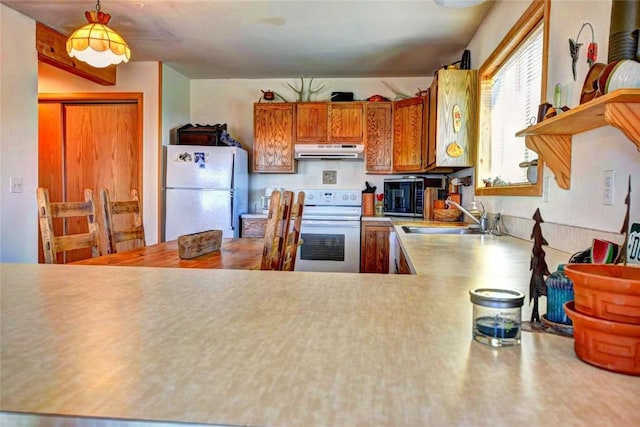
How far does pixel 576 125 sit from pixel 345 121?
10.2ft

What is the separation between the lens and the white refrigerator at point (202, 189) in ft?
13.6

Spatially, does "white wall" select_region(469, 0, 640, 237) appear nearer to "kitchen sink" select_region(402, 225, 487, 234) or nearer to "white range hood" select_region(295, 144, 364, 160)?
"kitchen sink" select_region(402, 225, 487, 234)

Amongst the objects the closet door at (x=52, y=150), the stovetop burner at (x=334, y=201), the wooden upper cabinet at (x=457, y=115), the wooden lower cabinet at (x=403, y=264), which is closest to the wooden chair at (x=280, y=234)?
the wooden lower cabinet at (x=403, y=264)

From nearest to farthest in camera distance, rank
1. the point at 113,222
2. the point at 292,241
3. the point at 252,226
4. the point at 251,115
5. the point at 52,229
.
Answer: the point at 52,229, the point at 292,241, the point at 113,222, the point at 252,226, the point at 251,115

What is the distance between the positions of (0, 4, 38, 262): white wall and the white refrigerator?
1.26m

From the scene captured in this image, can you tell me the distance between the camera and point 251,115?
189 inches

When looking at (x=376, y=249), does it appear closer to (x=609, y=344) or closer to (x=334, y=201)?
(x=334, y=201)

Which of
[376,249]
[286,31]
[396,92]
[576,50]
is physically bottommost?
[376,249]

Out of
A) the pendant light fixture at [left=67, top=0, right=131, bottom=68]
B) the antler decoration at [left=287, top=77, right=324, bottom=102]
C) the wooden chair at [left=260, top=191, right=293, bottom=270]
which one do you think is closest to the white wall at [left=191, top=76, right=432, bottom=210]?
the antler decoration at [left=287, top=77, right=324, bottom=102]

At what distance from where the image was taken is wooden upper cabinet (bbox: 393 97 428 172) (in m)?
4.11

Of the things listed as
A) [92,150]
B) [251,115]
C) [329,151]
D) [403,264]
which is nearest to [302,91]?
[251,115]

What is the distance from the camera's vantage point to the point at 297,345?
60cm

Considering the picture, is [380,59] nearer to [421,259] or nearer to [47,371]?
[421,259]

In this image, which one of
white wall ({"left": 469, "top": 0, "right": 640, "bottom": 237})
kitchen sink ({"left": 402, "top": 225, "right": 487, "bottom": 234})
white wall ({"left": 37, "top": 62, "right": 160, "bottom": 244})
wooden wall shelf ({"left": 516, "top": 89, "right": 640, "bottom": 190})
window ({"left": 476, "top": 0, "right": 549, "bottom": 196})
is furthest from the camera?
white wall ({"left": 37, "top": 62, "right": 160, "bottom": 244})
